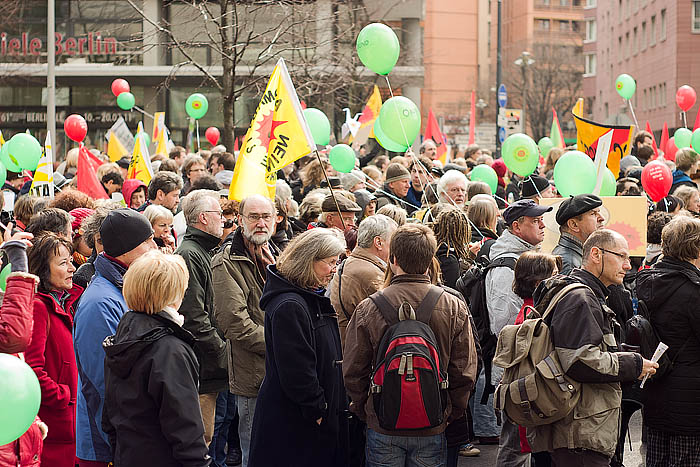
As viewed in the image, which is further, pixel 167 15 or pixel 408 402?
pixel 167 15

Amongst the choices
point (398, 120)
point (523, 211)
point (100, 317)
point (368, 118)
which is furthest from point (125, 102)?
point (100, 317)

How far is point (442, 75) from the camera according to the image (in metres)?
70.7

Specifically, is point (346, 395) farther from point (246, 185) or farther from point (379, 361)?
point (246, 185)

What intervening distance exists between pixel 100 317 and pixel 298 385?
1112mm

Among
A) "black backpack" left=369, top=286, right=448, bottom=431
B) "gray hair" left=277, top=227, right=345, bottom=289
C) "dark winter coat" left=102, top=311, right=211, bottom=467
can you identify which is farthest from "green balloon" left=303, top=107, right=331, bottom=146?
"dark winter coat" left=102, top=311, right=211, bottom=467

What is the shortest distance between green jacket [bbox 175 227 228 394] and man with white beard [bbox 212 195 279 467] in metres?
0.09

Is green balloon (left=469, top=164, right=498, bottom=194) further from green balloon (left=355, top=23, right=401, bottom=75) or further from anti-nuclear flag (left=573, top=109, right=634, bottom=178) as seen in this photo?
green balloon (left=355, top=23, right=401, bottom=75)

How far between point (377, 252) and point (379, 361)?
3.88 ft

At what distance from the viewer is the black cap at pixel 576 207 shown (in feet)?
21.3

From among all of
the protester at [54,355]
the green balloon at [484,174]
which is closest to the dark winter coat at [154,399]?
the protester at [54,355]

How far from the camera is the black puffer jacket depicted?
230 inches

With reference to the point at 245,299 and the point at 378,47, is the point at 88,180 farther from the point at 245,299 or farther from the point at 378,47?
the point at 245,299

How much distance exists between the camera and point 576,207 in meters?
6.49

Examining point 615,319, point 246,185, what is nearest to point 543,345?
point 615,319
